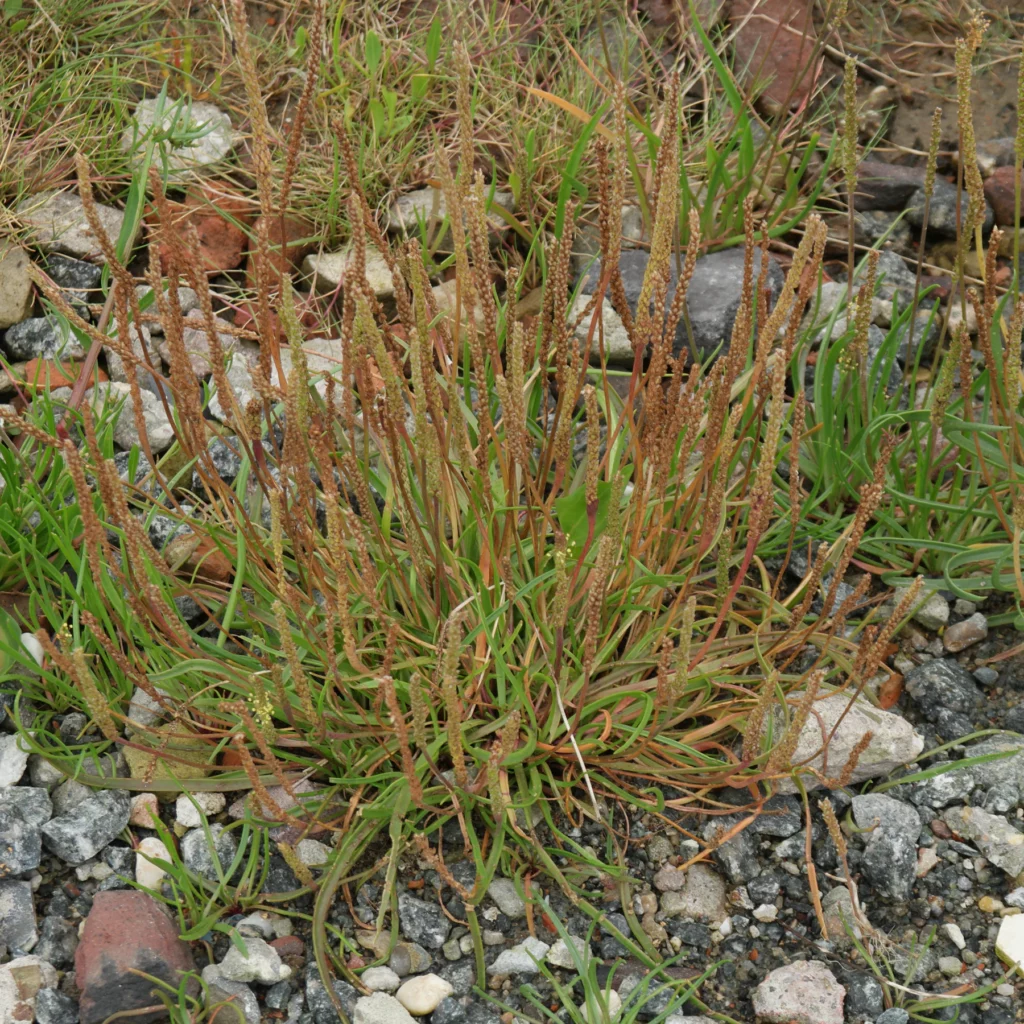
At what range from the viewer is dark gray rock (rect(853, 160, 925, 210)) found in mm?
3359

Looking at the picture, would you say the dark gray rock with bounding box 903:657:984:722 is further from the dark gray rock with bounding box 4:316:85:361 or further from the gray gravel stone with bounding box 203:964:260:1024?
the dark gray rock with bounding box 4:316:85:361

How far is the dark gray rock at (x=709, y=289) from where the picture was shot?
294 cm

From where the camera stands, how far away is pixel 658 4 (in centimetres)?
368

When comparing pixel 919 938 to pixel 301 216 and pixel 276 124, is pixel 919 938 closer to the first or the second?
pixel 301 216

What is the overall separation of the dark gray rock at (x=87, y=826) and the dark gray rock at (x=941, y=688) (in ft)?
4.83

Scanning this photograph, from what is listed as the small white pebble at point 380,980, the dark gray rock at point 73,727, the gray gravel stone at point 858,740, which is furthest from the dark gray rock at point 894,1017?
the dark gray rock at point 73,727

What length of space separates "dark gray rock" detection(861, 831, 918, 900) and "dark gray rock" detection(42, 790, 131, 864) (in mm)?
1269

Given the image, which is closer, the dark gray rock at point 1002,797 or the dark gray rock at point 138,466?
the dark gray rock at point 1002,797

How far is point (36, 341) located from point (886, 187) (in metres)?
2.37

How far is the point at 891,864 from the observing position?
1940 millimetres

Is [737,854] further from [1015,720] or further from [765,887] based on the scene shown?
[1015,720]

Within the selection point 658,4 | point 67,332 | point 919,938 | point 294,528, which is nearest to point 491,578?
point 294,528

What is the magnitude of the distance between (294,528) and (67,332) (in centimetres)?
114

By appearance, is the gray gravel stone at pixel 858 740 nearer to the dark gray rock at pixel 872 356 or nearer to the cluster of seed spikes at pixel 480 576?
the cluster of seed spikes at pixel 480 576
